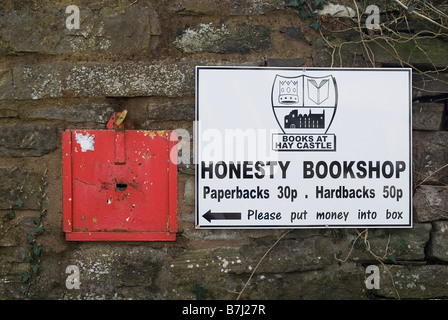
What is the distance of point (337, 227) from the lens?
3322 mm


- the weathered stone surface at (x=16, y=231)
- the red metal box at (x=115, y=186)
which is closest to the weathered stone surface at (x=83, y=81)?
Result: the red metal box at (x=115, y=186)

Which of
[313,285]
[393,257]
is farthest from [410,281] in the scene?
[313,285]

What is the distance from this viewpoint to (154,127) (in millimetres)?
3324

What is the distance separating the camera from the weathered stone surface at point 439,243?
3.38 meters

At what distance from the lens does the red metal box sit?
3.28 metres

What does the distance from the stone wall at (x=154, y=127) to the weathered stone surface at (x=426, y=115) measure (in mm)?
405

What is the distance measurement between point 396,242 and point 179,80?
1.71m

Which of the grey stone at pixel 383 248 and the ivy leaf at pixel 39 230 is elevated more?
the ivy leaf at pixel 39 230

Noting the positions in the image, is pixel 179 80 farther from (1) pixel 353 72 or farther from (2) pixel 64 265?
(2) pixel 64 265

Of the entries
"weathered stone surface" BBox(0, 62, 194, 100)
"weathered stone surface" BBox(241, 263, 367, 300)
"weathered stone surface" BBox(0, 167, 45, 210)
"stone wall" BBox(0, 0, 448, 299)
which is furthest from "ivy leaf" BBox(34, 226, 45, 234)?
"weathered stone surface" BBox(241, 263, 367, 300)

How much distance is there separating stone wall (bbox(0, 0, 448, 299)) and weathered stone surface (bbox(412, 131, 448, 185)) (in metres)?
0.11

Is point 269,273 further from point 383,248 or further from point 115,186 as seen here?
point 115,186

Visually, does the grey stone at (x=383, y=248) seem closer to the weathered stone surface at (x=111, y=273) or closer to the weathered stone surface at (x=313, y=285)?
the weathered stone surface at (x=313, y=285)

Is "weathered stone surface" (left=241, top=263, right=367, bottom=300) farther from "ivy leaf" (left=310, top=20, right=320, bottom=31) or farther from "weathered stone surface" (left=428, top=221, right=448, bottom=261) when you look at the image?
"ivy leaf" (left=310, top=20, right=320, bottom=31)
